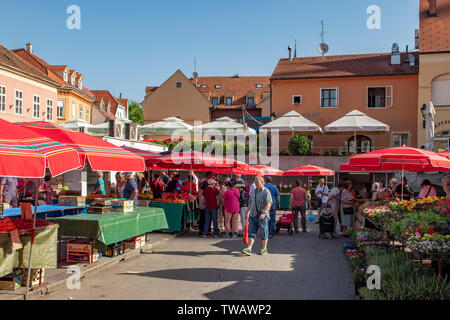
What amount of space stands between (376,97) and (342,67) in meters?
4.14

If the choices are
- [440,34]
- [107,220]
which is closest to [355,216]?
[107,220]

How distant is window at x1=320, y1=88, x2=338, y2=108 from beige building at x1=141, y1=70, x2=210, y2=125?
21.1 m

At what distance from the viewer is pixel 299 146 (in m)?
29.4

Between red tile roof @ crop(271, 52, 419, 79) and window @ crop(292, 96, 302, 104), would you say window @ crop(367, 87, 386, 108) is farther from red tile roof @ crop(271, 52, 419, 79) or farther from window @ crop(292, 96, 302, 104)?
window @ crop(292, 96, 302, 104)

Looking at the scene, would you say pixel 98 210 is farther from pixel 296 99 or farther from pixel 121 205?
pixel 296 99

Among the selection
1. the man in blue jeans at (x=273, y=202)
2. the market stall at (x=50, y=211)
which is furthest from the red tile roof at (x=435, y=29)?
the market stall at (x=50, y=211)

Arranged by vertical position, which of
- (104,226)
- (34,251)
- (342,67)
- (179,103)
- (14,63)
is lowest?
(34,251)

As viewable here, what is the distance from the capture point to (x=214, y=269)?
8992 mm

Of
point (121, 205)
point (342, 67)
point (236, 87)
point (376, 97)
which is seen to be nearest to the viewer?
point (121, 205)

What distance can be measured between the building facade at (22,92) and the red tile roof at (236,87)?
1016 inches

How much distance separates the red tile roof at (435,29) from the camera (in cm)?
3216

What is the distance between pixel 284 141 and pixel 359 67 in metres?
9.13

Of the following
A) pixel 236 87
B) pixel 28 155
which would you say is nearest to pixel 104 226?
pixel 28 155
